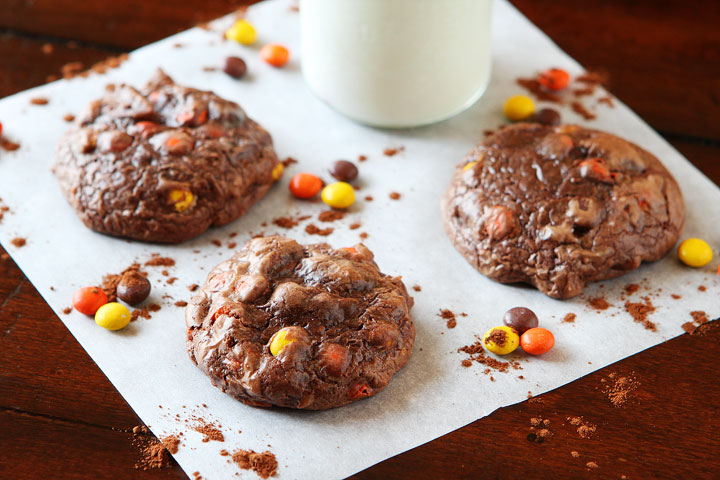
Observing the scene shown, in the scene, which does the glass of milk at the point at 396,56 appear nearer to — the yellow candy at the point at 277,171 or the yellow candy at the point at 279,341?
the yellow candy at the point at 277,171

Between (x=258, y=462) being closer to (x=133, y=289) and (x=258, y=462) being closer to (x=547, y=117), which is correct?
(x=133, y=289)

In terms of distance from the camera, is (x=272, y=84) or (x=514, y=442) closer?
(x=514, y=442)

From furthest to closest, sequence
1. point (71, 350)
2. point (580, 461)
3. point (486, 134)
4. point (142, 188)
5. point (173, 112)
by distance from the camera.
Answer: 1. point (486, 134)
2. point (173, 112)
3. point (142, 188)
4. point (71, 350)
5. point (580, 461)

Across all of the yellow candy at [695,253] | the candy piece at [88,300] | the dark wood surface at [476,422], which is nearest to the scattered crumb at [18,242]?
the dark wood surface at [476,422]

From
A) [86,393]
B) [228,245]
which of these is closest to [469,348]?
[228,245]

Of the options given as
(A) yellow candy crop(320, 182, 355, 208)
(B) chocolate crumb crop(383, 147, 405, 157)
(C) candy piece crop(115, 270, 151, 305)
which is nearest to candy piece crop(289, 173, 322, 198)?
(A) yellow candy crop(320, 182, 355, 208)

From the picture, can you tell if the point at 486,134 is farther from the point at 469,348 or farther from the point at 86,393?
the point at 86,393
